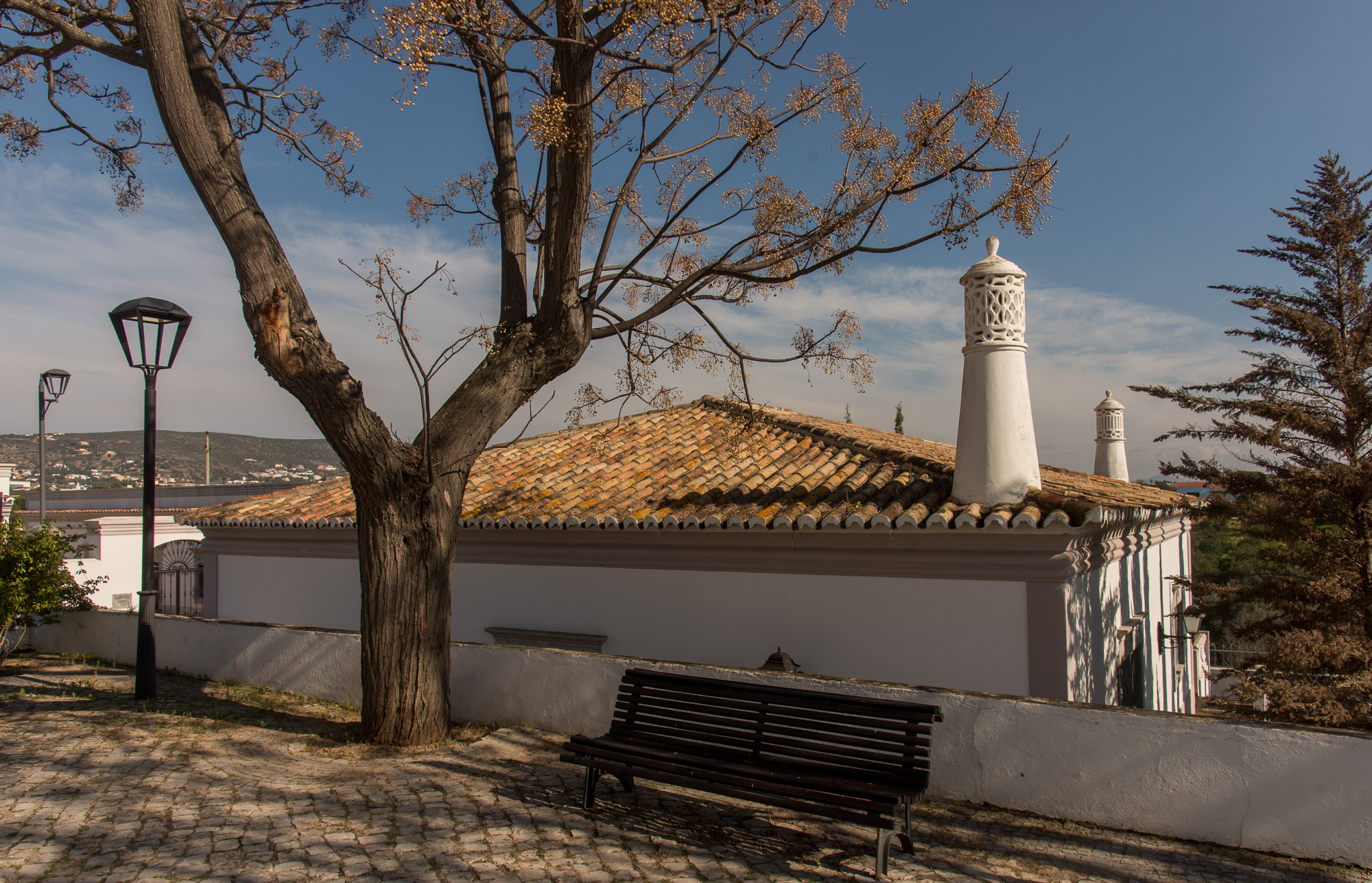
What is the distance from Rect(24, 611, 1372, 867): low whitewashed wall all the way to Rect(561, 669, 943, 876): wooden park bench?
64cm

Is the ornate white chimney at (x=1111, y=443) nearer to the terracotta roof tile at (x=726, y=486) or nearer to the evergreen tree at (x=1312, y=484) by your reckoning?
the terracotta roof tile at (x=726, y=486)

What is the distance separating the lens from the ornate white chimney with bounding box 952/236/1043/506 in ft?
22.2

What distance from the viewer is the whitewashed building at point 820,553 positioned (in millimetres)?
6613

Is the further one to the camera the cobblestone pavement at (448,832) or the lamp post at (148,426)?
the lamp post at (148,426)

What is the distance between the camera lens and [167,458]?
4094cm

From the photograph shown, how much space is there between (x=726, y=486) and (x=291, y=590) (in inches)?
257

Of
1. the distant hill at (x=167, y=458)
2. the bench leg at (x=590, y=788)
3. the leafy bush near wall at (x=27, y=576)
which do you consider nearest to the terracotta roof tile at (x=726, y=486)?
the leafy bush near wall at (x=27, y=576)

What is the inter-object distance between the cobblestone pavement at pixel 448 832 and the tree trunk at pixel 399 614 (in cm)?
26

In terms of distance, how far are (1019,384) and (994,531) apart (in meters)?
1.29

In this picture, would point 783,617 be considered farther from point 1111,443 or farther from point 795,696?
point 1111,443

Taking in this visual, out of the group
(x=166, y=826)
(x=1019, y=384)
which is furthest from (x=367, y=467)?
(x=1019, y=384)

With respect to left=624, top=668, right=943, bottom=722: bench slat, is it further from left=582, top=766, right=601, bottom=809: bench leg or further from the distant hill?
the distant hill

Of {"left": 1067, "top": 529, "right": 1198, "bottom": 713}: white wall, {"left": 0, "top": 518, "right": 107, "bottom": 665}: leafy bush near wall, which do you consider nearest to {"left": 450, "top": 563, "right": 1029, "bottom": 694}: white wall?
{"left": 1067, "top": 529, "right": 1198, "bottom": 713}: white wall

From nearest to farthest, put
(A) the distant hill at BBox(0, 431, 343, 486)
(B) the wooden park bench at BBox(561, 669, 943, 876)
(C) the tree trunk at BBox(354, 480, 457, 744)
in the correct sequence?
(B) the wooden park bench at BBox(561, 669, 943, 876) → (C) the tree trunk at BBox(354, 480, 457, 744) → (A) the distant hill at BBox(0, 431, 343, 486)
